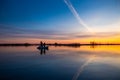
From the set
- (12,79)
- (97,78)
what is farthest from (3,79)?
(97,78)

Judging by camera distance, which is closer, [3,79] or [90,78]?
[3,79]

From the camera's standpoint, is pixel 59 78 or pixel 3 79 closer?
pixel 3 79

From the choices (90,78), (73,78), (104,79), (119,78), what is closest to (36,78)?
(73,78)

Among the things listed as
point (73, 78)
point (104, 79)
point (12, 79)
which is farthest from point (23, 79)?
point (104, 79)

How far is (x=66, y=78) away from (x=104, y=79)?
3183 millimetres

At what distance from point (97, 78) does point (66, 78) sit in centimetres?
266

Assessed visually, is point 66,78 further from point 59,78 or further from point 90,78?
point 90,78

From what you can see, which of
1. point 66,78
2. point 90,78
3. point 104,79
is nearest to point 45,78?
point 66,78

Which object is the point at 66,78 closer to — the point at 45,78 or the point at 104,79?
the point at 45,78

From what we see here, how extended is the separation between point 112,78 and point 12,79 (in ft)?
27.6

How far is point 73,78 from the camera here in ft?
46.1

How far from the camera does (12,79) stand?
13.1 metres

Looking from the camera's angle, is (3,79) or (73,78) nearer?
(3,79)

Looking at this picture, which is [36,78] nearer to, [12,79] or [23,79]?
[23,79]
